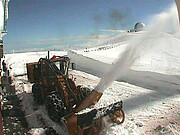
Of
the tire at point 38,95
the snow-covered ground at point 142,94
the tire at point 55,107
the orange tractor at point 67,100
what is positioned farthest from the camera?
the tire at point 38,95

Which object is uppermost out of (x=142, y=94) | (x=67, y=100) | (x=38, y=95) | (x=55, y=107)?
(x=67, y=100)

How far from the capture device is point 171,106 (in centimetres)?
778

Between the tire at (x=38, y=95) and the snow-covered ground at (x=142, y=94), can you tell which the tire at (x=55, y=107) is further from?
the tire at (x=38, y=95)

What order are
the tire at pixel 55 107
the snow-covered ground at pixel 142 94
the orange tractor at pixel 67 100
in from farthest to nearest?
the tire at pixel 55 107 < the snow-covered ground at pixel 142 94 < the orange tractor at pixel 67 100

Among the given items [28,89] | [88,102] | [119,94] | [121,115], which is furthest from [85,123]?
[28,89]

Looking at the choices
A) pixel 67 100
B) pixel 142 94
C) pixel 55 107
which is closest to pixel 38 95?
pixel 55 107

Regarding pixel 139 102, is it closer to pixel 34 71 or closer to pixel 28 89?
pixel 34 71

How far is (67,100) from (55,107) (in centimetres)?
48

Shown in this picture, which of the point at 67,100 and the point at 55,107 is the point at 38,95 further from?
the point at 67,100

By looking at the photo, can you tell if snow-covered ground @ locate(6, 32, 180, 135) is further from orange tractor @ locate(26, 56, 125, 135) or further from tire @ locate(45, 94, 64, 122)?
orange tractor @ locate(26, 56, 125, 135)

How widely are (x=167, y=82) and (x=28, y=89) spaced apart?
350 inches

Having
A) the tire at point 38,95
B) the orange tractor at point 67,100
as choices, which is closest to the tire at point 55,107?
the orange tractor at point 67,100

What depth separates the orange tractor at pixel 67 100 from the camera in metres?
5.00

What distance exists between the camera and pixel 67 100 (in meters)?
6.23
